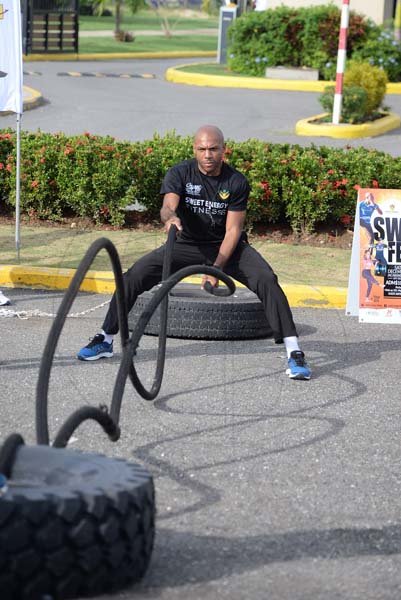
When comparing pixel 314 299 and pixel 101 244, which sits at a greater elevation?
pixel 101 244

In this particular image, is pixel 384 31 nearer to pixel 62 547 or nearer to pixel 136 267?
pixel 136 267

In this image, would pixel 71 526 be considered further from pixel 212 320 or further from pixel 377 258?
pixel 377 258

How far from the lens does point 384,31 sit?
27906mm

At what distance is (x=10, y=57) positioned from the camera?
9.90m

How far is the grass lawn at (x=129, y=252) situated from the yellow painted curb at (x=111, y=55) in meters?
22.0

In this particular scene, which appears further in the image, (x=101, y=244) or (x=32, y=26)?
(x=32, y=26)

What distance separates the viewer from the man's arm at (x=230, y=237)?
290 inches

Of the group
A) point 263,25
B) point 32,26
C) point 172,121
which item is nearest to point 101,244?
point 172,121

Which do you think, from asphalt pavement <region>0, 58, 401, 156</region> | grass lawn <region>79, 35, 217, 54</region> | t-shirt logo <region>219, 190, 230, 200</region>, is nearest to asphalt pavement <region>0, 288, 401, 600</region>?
t-shirt logo <region>219, 190, 230, 200</region>

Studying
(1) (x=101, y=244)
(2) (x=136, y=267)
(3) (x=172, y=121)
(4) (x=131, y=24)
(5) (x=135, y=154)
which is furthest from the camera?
(4) (x=131, y=24)

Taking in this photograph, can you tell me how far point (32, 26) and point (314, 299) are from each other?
80.2ft

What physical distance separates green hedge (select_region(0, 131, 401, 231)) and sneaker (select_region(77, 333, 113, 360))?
418 centimetres

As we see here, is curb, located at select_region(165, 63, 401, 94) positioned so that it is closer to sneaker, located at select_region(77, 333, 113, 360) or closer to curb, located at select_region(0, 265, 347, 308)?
curb, located at select_region(0, 265, 347, 308)

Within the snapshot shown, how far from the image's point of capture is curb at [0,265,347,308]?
374 inches
